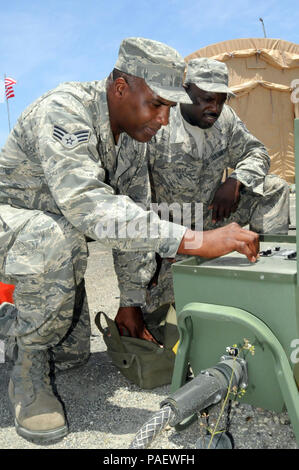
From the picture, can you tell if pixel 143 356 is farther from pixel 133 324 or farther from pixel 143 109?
pixel 143 109

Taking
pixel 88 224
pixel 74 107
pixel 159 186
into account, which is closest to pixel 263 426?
pixel 88 224

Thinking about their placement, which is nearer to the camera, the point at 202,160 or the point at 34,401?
the point at 34,401

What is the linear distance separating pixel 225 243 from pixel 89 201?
502 millimetres

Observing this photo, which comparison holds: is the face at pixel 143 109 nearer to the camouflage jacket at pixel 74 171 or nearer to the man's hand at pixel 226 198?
the camouflage jacket at pixel 74 171

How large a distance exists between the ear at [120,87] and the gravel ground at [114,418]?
127cm

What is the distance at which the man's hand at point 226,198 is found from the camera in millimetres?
2801

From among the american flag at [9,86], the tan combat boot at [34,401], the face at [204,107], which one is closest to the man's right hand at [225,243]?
the tan combat boot at [34,401]

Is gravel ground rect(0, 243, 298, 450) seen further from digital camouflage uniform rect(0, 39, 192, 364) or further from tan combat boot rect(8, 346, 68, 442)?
digital camouflage uniform rect(0, 39, 192, 364)

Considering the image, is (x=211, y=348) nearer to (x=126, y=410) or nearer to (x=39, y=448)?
(x=126, y=410)

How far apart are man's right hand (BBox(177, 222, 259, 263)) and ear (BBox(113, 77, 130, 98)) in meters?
0.69

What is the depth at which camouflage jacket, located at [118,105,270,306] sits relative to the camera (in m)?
2.87

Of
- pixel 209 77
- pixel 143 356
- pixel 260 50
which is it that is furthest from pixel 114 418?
pixel 260 50

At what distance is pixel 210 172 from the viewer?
9.87 ft
